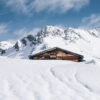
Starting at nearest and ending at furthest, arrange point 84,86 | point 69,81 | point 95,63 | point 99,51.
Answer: point 84,86 → point 69,81 → point 95,63 → point 99,51

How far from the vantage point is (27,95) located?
185 inches

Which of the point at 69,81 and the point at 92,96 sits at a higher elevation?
the point at 69,81

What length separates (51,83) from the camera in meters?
5.49

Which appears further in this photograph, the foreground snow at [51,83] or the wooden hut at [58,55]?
the wooden hut at [58,55]

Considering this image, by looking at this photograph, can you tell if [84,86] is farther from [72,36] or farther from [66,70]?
[72,36]

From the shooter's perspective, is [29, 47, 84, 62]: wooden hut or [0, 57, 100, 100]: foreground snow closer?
[0, 57, 100, 100]: foreground snow

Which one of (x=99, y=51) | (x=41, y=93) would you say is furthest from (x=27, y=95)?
(x=99, y=51)

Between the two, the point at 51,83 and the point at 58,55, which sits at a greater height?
the point at 58,55

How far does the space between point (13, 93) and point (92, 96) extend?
6.14 ft

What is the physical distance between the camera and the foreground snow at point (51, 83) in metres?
4.68

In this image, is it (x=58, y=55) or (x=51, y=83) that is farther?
(x=58, y=55)

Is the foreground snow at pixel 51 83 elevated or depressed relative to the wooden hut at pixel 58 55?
depressed

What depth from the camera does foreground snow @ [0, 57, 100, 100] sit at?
4.68m

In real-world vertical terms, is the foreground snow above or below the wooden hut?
below
